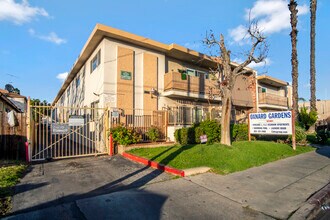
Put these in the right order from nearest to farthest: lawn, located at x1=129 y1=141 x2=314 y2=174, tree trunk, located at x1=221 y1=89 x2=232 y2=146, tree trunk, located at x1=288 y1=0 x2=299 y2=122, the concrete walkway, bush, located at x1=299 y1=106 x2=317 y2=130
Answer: the concrete walkway
lawn, located at x1=129 y1=141 x2=314 y2=174
tree trunk, located at x1=221 y1=89 x2=232 y2=146
tree trunk, located at x1=288 y1=0 x2=299 y2=122
bush, located at x1=299 y1=106 x2=317 y2=130

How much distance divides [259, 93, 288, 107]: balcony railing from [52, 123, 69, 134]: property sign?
2101cm

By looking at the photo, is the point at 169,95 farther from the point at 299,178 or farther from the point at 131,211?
the point at 131,211

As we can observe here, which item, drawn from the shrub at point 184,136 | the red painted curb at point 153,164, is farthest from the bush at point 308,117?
the red painted curb at point 153,164

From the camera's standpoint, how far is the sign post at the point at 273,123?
10.8 m

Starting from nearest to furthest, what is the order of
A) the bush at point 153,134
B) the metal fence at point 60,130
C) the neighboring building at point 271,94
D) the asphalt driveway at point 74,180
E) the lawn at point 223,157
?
the asphalt driveway at point 74,180 < the lawn at point 223,157 < the metal fence at point 60,130 < the bush at point 153,134 < the neighboring building at point 271,94

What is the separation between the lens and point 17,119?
9055 millimetres

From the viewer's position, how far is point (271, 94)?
994 inches

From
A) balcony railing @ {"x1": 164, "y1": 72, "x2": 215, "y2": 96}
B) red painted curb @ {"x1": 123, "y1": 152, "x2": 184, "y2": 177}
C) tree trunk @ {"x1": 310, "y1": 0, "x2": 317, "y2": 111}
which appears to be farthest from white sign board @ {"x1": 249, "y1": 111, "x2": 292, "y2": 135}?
tree trunk @ {"x1": 310, "y1": 0, "x2": 317, "y2": 111}

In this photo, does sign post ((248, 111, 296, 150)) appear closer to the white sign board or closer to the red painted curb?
the white sign board

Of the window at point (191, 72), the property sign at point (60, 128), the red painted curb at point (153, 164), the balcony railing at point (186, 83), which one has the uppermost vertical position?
the window at point (191, 72)

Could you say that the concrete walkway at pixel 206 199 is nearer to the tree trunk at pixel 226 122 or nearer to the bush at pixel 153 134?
the tree trunk at pixel 226 122

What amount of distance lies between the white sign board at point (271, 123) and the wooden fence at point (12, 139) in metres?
11.5

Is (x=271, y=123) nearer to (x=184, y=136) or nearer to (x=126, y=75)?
(x=184, y=136)

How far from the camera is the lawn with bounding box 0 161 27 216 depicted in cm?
442
